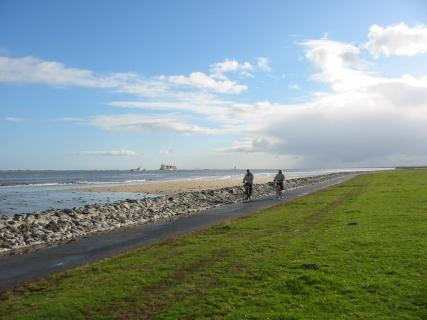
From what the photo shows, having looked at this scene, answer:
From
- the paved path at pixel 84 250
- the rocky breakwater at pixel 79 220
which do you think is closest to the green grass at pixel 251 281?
the paved path at pixel 84 250

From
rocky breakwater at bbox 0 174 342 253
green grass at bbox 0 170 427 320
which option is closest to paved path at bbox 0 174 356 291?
green grass at bbox 0 170 427 320

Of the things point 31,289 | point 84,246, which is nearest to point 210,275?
point 31,289

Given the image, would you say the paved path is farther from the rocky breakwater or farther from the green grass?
the rocky breakwater

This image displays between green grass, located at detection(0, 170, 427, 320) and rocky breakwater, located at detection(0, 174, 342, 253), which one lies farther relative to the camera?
rocky breakwater, located at detection(0, 174, 342, 253)

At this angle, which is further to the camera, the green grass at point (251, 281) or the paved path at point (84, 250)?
the paved path at point (84, 250)

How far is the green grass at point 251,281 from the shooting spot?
843 cm

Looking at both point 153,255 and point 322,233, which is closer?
point 153,255

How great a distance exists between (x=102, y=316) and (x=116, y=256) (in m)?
6.12

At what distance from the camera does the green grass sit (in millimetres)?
8430

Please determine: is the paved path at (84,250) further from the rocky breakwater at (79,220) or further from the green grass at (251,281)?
the rocky breakwater at (79,220)

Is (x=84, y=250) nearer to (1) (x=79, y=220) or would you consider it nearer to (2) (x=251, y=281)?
(1) (x=79, y=220)

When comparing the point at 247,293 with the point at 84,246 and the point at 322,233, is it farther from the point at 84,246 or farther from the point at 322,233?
the point at 84,246

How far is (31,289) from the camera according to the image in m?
10.8

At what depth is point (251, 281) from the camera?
10.2m
